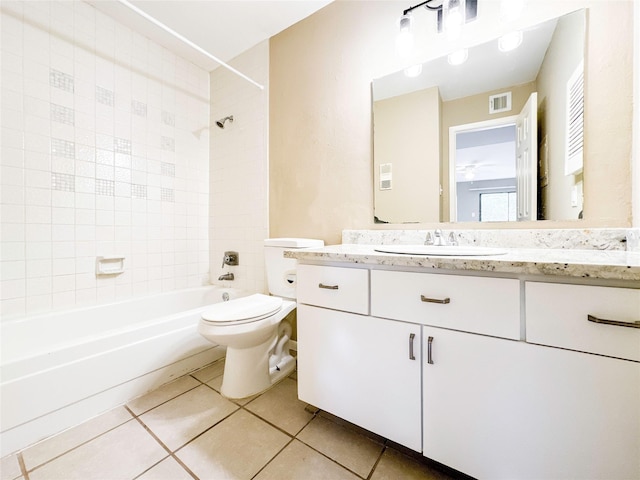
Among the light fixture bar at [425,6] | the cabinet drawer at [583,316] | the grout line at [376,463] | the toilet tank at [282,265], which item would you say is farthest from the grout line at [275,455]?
the light fixture bar at [425,6]

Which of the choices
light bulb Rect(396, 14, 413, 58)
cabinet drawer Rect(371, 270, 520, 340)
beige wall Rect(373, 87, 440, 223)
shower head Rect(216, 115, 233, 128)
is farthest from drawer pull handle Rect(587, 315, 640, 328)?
shower head Rect(216, 115, 233, 128)

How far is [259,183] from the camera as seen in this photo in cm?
212

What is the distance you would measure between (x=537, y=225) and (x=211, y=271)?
246cm

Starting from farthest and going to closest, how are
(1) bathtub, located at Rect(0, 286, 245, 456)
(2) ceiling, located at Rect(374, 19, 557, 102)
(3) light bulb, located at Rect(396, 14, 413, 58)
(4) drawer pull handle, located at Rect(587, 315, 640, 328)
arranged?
(3) light bulb, located at Rect(396, 14, 413, 58), (2) ceiling, located at Rect(374, 19, 557, 102), (1) bathtub, located at Rect(0, 286, 245, 456), (4) drawer pull handle, located at Rect(587, 315, 640, 328)

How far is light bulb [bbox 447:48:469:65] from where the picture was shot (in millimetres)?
1320

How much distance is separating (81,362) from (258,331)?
80cm

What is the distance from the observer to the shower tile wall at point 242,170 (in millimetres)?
2111

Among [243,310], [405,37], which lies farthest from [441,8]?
[243,310]

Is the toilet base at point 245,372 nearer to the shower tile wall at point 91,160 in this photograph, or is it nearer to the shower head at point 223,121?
the shower tile wall at point 91,160

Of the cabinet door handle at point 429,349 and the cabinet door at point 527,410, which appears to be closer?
the cabinet door at point 527,410

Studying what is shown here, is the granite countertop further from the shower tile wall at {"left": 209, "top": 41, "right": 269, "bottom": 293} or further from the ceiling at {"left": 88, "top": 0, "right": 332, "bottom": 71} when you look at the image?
the ceiling at {"left": 88, "top": 0, "right": 332, "bottom": 71}

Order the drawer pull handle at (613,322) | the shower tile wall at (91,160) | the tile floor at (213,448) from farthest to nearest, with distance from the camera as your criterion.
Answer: the shower tile wall at (91,160) < the tile floor at (213,448) < the drawer pull handle at (613,322)

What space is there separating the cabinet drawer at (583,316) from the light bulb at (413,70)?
128 centimetres

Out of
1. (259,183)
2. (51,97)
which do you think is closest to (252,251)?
(259,183)
